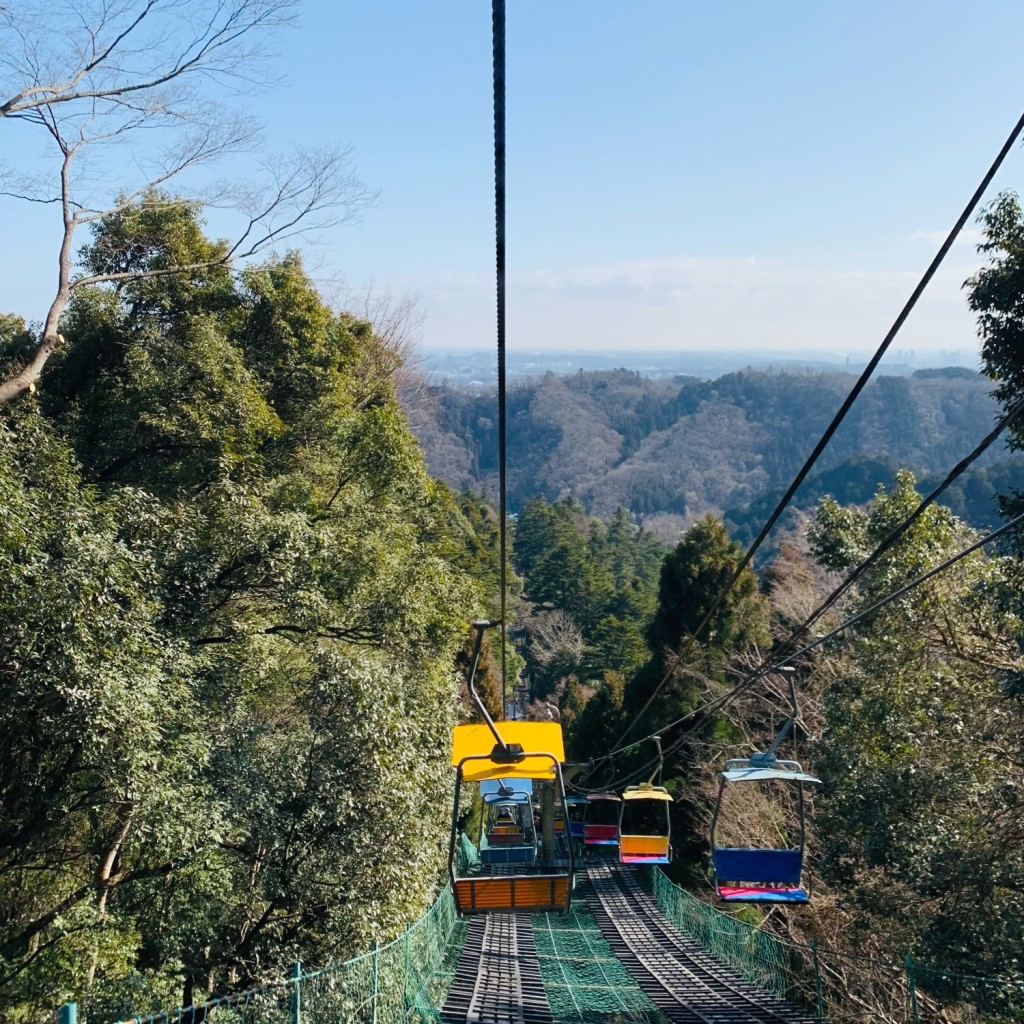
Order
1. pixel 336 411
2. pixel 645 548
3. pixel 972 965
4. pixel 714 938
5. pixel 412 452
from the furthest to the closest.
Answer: pixel 645 548
pixel 714 938
pixel 412 452
pixel 336 411
pixel 972 965

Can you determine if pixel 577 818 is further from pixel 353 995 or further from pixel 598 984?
pixel 353 995

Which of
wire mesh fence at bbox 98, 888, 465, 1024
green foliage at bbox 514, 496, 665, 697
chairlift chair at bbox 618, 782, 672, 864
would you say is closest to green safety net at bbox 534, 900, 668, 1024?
chairlift chair at bbox 618, 782, 672, 864

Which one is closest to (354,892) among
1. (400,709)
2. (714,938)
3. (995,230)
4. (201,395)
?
(400,709)

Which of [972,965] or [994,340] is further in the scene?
[994,340]

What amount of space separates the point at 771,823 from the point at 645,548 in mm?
40980

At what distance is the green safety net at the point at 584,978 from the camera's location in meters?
11.0

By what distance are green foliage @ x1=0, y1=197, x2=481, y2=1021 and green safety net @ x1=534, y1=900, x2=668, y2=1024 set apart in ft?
9.35

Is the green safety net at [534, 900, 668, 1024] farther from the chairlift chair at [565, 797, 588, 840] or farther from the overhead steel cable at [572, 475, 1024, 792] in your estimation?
the overhead steel cable at [572, 475, 1024, 792]

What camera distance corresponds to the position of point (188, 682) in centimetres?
771

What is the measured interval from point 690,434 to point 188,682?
103 meters

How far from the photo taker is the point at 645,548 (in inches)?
2226

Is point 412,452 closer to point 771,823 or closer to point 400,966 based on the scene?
point 400,966

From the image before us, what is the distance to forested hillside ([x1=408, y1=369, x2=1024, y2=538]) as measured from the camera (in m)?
91.1

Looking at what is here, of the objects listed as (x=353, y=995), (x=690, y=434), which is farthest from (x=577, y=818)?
(x=690, y=434)
